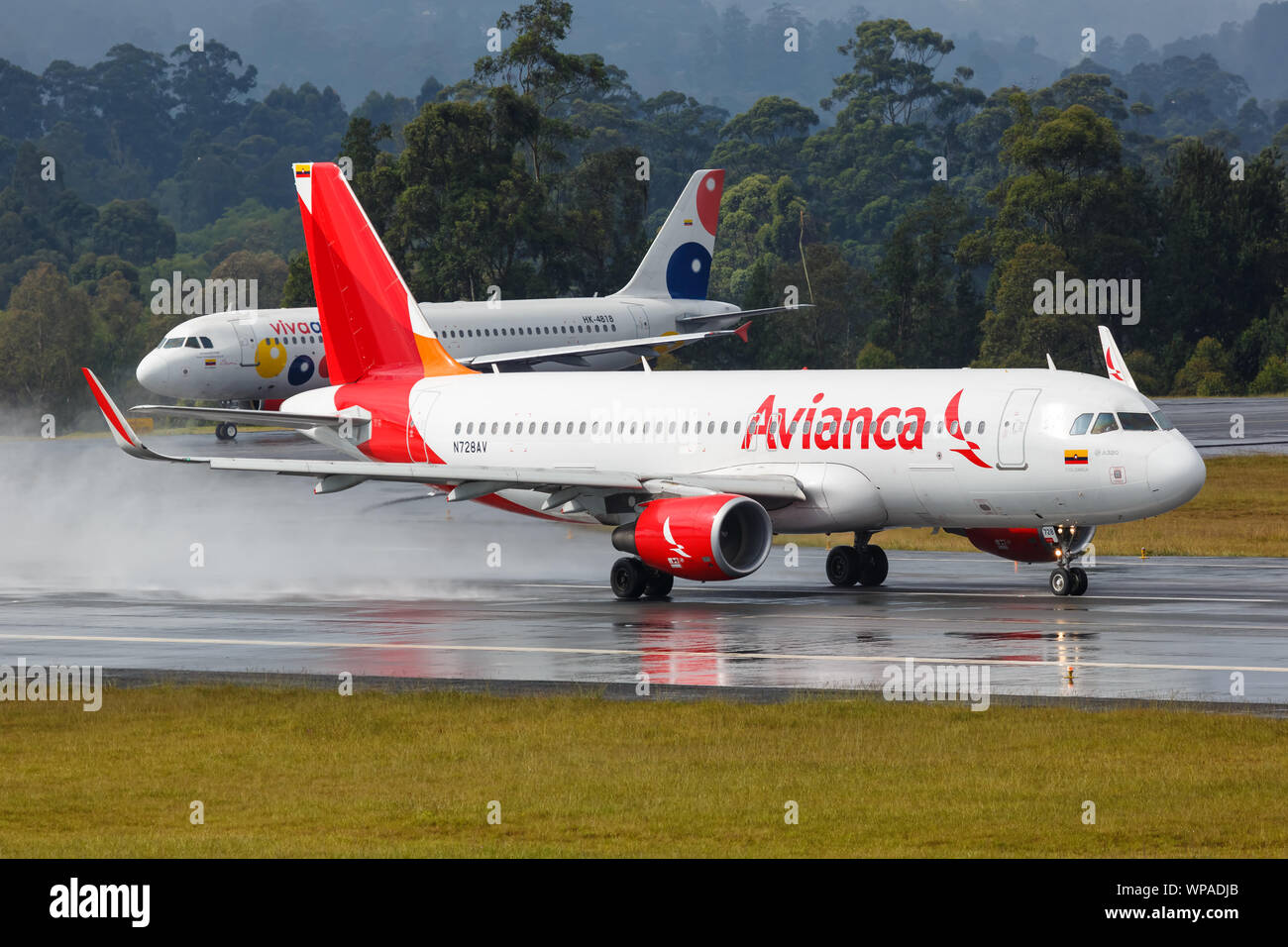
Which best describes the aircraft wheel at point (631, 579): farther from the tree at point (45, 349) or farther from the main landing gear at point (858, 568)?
the tree at point (45, 349)

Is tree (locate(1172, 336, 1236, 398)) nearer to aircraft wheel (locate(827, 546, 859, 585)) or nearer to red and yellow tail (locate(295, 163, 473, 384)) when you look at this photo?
red and yellow tail (locate(295, 163, 473, 384))

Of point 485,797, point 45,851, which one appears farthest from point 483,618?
point 45,851

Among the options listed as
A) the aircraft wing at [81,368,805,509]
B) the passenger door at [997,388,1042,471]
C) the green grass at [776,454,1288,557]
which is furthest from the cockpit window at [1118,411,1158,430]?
the green grass at [776,454,1288,557]

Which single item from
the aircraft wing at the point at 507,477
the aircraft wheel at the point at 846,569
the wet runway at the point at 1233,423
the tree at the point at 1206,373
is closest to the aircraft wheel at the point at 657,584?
the aircraft wing at the point at 507,477

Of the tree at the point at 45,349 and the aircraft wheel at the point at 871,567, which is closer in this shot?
the aircraft wheel at the point at 871,567

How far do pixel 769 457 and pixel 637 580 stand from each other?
3.55 m

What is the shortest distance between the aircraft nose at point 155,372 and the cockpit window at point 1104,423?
48.9m

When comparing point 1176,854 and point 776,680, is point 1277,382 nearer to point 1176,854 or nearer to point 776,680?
point 776,680

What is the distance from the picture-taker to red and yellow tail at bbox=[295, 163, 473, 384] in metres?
44.4

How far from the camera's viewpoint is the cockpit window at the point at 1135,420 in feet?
112

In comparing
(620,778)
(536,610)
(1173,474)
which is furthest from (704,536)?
(620,778)

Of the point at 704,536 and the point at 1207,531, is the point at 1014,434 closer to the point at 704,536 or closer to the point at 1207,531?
the point at 704,536
